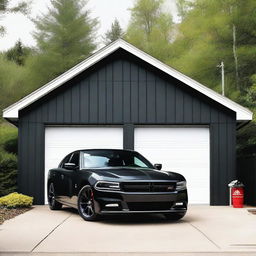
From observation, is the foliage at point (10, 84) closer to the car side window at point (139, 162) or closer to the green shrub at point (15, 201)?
the green shrub at point (15, 201)

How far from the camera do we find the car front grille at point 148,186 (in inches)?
Result: 504

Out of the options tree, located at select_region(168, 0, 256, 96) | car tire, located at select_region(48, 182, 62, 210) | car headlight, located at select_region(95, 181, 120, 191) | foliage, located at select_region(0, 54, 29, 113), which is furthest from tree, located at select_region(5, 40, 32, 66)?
car headlight, located at select_region(95, 181, 120, 191)

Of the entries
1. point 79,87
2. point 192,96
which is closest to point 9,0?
point 79,87

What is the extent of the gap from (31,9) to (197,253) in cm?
2245

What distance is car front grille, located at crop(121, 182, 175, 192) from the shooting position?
12.8m

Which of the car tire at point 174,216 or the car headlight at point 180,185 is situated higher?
the car headlight at point 180,185

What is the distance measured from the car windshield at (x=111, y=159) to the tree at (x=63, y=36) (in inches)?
1318

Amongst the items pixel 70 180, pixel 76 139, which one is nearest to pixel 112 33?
pixel 76 139

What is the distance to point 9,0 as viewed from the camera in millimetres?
28672

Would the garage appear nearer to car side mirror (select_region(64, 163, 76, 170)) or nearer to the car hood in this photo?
car side mirror (select_region(64, 163, 76, 170))

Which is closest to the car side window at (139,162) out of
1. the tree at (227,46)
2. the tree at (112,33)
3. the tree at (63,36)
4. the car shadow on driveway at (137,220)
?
the car shadow on driveway at (137,220)

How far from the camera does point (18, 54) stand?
54562 mm

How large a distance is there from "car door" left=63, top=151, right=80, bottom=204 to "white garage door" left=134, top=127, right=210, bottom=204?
404cm

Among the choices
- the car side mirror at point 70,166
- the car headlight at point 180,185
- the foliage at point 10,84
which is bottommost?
the car headlight at point 180,185
